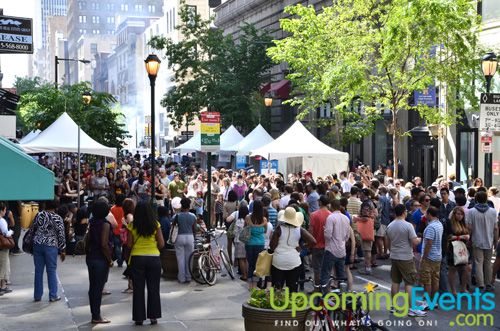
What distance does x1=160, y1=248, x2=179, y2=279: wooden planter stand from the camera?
1530 cm

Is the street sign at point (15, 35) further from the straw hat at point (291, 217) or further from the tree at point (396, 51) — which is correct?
the tree at point (396, 51)

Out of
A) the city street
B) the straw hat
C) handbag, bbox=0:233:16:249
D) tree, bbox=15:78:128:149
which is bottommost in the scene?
the city street

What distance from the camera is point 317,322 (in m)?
9.39

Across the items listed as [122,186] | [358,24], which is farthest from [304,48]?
[122,186]

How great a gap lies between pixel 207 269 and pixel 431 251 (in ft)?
15.4

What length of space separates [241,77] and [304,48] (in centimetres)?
1427

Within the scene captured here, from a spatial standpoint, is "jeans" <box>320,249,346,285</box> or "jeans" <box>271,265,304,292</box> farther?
"jeans" <box>320,249,346,285</box>

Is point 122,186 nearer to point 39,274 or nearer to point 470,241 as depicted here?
point 39,274

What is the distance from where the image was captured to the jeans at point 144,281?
10.7m

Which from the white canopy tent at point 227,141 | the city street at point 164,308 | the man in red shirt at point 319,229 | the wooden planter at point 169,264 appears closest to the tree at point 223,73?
the white canopy tent at point 227,141

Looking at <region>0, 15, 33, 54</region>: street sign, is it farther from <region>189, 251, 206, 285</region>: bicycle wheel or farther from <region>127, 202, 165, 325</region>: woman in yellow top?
<region>127, 202, 165, 325</region>: woman in yellow top

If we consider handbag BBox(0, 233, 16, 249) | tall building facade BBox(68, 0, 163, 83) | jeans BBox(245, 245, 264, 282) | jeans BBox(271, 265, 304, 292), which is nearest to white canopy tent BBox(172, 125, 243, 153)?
jeans BBox(245, 245, 264, 282)

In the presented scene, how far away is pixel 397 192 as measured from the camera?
58.9ft

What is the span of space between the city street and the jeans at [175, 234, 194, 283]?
23 cm
